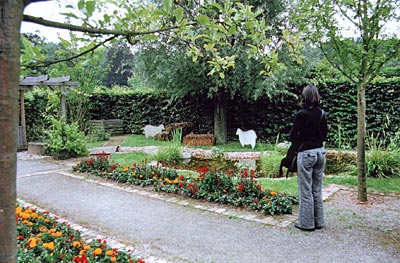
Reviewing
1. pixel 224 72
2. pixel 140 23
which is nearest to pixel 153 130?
pixel 224 72

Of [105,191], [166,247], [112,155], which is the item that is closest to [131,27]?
[166,247]

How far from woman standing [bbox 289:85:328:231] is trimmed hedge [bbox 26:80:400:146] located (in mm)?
5744

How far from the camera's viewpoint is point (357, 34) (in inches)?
183

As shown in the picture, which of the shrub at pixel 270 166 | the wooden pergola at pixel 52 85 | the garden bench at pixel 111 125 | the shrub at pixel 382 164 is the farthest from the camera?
the garden bench at pixel 111 125

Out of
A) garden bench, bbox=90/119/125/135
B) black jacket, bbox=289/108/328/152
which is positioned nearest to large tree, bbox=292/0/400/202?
black jacket, bbox=289/108/328/152

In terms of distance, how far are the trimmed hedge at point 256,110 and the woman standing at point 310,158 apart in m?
5.74

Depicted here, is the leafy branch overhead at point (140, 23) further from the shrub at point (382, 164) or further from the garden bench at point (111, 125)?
the garden bench at point (111, 125)

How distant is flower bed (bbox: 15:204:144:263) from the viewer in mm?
2766

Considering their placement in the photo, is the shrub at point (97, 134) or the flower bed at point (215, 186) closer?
the flower bed at point (215, 186)

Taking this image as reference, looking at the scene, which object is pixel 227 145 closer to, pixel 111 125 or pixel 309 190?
pixel 111 125

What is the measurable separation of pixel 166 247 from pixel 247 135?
7522 mm

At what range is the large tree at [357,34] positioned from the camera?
4.40 meters

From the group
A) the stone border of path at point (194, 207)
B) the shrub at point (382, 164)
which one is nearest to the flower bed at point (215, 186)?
the stone border of path at point (194, 207)

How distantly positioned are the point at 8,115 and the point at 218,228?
3307 mm
